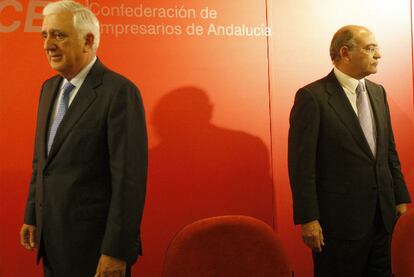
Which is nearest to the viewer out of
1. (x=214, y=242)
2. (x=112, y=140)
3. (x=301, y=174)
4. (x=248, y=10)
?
(x=214, y=242)

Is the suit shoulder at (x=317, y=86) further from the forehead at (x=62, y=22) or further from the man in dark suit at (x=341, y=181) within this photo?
the forehead at (x=62, y=22)

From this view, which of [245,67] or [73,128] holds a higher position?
[245,67]

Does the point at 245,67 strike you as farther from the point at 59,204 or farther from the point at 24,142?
the point at 59,204

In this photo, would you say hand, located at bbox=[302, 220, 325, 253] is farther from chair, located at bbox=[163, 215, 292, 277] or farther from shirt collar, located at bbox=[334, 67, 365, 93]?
chair, located at bbox=[163, 215, 292, 277]

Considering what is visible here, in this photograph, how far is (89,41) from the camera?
2.10 m

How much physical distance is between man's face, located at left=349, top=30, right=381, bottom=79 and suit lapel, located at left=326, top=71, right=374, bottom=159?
16cm

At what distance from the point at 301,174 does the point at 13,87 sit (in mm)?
1803

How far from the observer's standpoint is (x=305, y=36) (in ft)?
11.6

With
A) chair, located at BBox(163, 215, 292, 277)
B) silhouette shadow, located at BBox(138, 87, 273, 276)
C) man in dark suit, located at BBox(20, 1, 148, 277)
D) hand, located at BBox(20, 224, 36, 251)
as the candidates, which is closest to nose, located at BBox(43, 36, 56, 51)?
man in dark suit, located at BBox(20, 1, 148, 277)

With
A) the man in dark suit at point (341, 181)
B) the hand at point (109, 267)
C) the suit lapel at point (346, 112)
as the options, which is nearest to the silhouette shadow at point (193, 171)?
the man in dark suit at point (341, 181)

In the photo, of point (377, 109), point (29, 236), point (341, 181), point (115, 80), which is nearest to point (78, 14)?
point (115, 80)

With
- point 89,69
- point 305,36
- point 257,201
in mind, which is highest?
point 305,36

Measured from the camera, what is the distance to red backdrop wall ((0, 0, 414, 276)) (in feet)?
9.91

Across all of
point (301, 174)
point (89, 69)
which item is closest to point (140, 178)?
point (89, 69)
